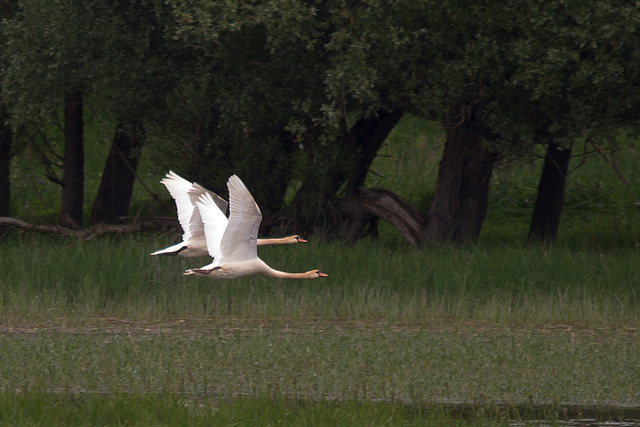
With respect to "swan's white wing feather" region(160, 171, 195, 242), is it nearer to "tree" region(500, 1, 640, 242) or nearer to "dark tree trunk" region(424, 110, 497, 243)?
"tree" region(500, 1, 640, 242)

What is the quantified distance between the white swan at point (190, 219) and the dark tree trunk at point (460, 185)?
4503 millimetres

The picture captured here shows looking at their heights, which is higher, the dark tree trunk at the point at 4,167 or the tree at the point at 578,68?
the tree at the point at 578,68

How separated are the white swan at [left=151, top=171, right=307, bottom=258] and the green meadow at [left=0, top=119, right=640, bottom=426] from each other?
89 cm

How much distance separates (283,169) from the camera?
16.7 meters

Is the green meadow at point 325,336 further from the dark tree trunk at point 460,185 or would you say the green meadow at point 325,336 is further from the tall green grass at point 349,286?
the dark tree trunk at point 460,185

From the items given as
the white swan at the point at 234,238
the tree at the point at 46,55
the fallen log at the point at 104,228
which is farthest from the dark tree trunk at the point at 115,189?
the white swan at the point at 234,238

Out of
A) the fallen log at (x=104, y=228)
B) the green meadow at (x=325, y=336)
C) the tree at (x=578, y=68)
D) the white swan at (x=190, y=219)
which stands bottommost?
the green meadow at (x=325, y=336)

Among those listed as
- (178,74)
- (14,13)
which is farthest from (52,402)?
(14,13)

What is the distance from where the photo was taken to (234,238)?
11.0m

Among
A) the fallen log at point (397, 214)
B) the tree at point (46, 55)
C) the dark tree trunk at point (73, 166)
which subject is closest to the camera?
the tree at point (46, 55)

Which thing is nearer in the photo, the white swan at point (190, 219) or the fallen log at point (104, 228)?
the white swan at point (190, 219)

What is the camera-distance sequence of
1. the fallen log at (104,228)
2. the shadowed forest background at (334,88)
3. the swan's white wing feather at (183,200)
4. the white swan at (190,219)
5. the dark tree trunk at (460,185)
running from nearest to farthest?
the white swan at (190,219) → the swan's white wing feather at (183,200) → the shadowed forest background at (334,88) → the dark tree trunk at (460,185) → the fallen log at (104,228)

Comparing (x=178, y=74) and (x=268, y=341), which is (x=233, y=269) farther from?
(x=178, y=74)

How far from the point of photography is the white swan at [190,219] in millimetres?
12188
